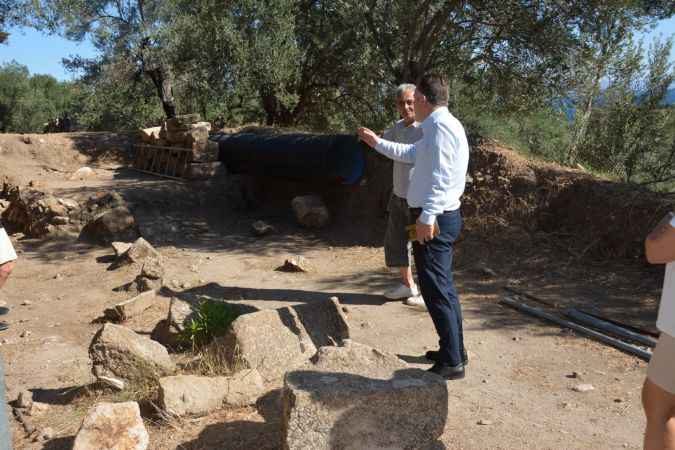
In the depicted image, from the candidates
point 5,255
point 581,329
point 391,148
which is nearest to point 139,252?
point 5,255

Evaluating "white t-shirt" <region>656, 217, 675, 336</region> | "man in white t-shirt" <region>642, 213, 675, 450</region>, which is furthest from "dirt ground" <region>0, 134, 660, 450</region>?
"white t-shirt" <region>656, 217, 675, 336</region>

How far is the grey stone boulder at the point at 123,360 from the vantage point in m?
3.84

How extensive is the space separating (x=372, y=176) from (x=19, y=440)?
20.7 ft

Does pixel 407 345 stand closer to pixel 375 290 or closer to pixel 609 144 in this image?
pixel 375 290

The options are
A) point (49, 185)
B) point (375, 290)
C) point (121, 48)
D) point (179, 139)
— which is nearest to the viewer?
point (375, 290)

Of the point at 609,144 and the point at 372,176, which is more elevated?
the point at 609,144

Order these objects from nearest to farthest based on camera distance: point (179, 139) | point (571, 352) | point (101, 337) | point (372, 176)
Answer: point (101, 337) → point (571, 352) → point (372, 176) → point (179, 139)

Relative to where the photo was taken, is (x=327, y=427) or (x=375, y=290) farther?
(x=375, y=290)

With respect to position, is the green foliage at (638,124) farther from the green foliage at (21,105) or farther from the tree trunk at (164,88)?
the green foliage at (21,105)

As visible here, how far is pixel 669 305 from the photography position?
1.91m


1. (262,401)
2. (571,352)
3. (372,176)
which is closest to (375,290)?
(571,352)

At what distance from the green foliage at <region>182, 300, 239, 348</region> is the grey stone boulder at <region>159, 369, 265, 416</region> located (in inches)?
36.0

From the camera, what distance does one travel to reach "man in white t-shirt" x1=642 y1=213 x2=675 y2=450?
74.4 inches

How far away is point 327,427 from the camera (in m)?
2.59
